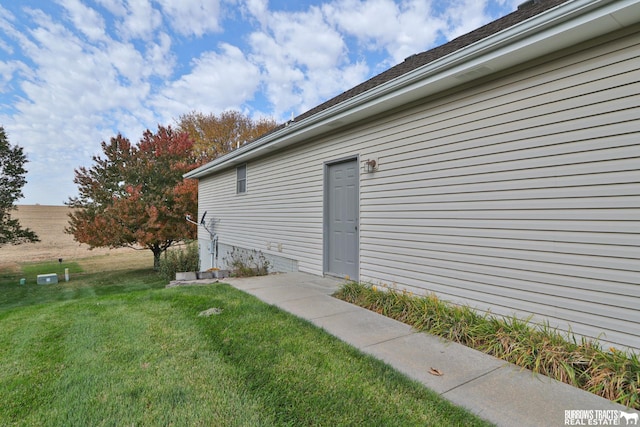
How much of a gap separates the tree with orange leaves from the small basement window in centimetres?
467

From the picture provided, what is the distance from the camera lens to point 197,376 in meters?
2.21

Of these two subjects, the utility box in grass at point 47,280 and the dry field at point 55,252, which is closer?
the utility box in grass at point 47,280

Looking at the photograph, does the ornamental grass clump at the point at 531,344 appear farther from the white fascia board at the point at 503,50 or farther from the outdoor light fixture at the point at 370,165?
the white fascia board at the point at 503,50

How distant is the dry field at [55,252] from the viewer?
55.4 ft

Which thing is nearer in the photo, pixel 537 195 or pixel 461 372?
pixel 461 372

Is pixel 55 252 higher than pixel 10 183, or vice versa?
pixel 10 183

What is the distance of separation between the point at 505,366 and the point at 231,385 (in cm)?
211

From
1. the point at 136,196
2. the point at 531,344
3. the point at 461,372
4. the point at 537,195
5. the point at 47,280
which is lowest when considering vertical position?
the point at 47,280

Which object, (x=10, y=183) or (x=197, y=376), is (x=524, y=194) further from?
(x=10, y=183)

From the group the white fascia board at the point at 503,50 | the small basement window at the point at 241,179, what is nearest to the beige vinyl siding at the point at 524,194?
the white fascia board at the point at 503,50

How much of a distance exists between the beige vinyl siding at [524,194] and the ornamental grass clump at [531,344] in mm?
222


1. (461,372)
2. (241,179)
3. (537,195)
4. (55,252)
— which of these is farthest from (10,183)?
(537,195)

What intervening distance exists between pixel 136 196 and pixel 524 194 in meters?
12.9

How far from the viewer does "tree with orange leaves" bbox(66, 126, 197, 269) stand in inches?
468
